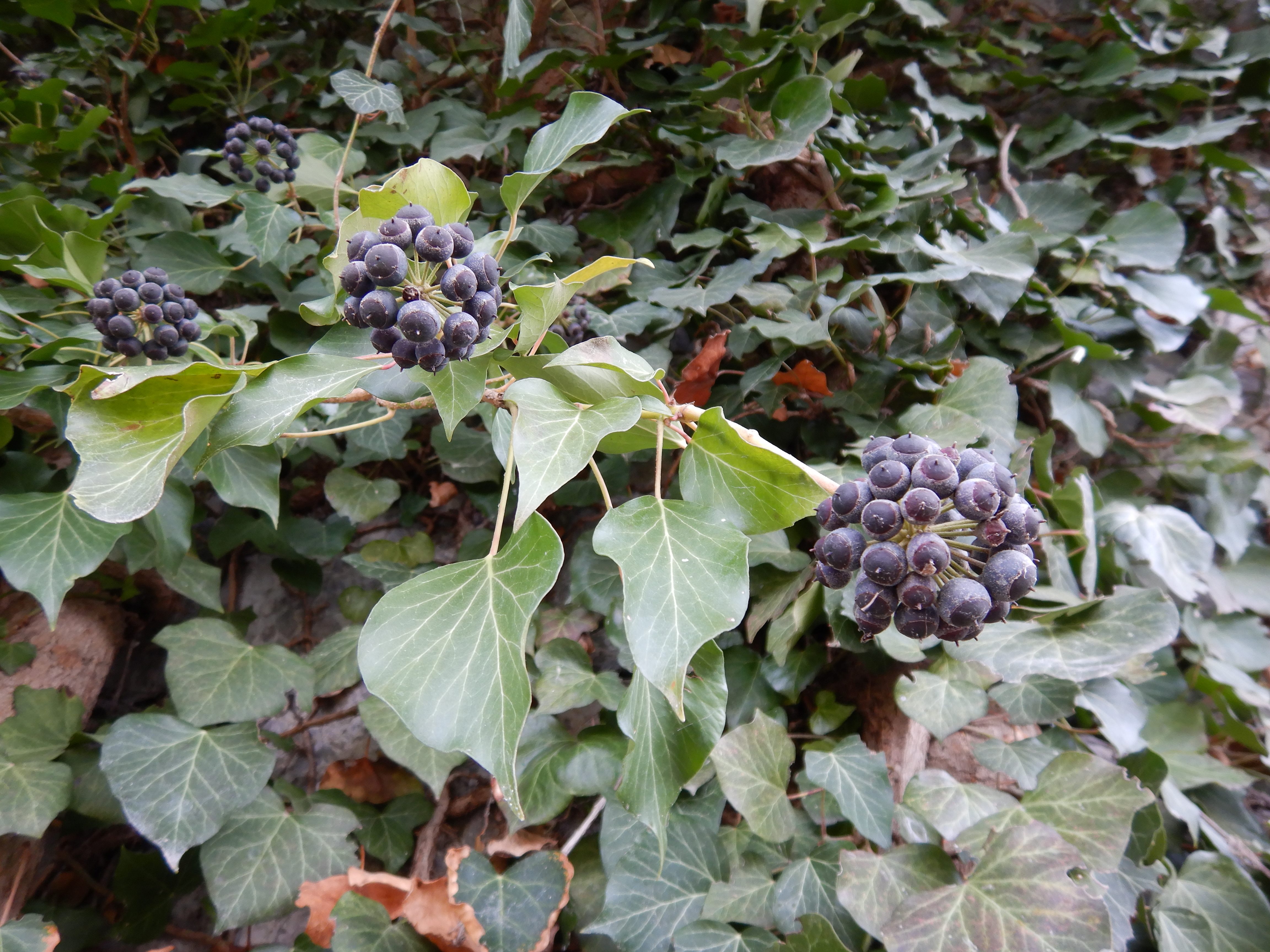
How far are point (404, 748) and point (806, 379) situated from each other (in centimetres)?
89

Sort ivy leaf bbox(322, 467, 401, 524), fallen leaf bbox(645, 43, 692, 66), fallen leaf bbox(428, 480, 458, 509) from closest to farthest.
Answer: ivy leaf bbox(322, 467, 401, 524) < fallen leaf bbox(428, 480, 458, 509) < fallen leaf bbox(645, 43, 692, 66)

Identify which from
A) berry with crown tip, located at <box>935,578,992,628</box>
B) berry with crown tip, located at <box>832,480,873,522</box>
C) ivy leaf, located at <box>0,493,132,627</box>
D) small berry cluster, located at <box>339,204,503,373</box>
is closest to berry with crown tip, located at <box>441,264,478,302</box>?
small berry cluster, located at <box>339,204,503,373</box>

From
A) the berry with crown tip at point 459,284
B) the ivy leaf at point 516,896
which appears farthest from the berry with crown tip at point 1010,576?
the ivy leaf at point 516,896

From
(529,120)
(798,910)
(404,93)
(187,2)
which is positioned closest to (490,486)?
(529,120)

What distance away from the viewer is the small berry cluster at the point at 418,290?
0.56 metres

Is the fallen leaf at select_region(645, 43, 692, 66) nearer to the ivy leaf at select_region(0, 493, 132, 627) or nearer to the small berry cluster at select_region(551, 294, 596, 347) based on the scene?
the small berry cluster at select_region(551, 294, 596, 347)

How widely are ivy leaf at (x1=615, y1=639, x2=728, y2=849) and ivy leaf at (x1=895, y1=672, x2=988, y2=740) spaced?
1.27 ft

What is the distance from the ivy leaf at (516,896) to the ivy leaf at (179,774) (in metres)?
0.33

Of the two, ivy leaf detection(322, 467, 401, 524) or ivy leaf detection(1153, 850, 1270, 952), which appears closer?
ivy leaf detection(1153, 850, 1270, 952)

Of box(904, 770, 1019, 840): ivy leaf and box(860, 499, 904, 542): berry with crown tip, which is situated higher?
box(860, 499, 904, 542): berry with crown tip

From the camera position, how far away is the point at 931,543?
0.53 metres

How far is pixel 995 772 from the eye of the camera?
1134 mm

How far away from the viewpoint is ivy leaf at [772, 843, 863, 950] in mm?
835

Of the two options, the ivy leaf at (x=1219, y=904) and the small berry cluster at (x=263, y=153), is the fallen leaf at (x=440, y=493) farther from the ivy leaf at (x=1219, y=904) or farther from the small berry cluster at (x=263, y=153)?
the ivy leaf at (x=1219, y=904)
